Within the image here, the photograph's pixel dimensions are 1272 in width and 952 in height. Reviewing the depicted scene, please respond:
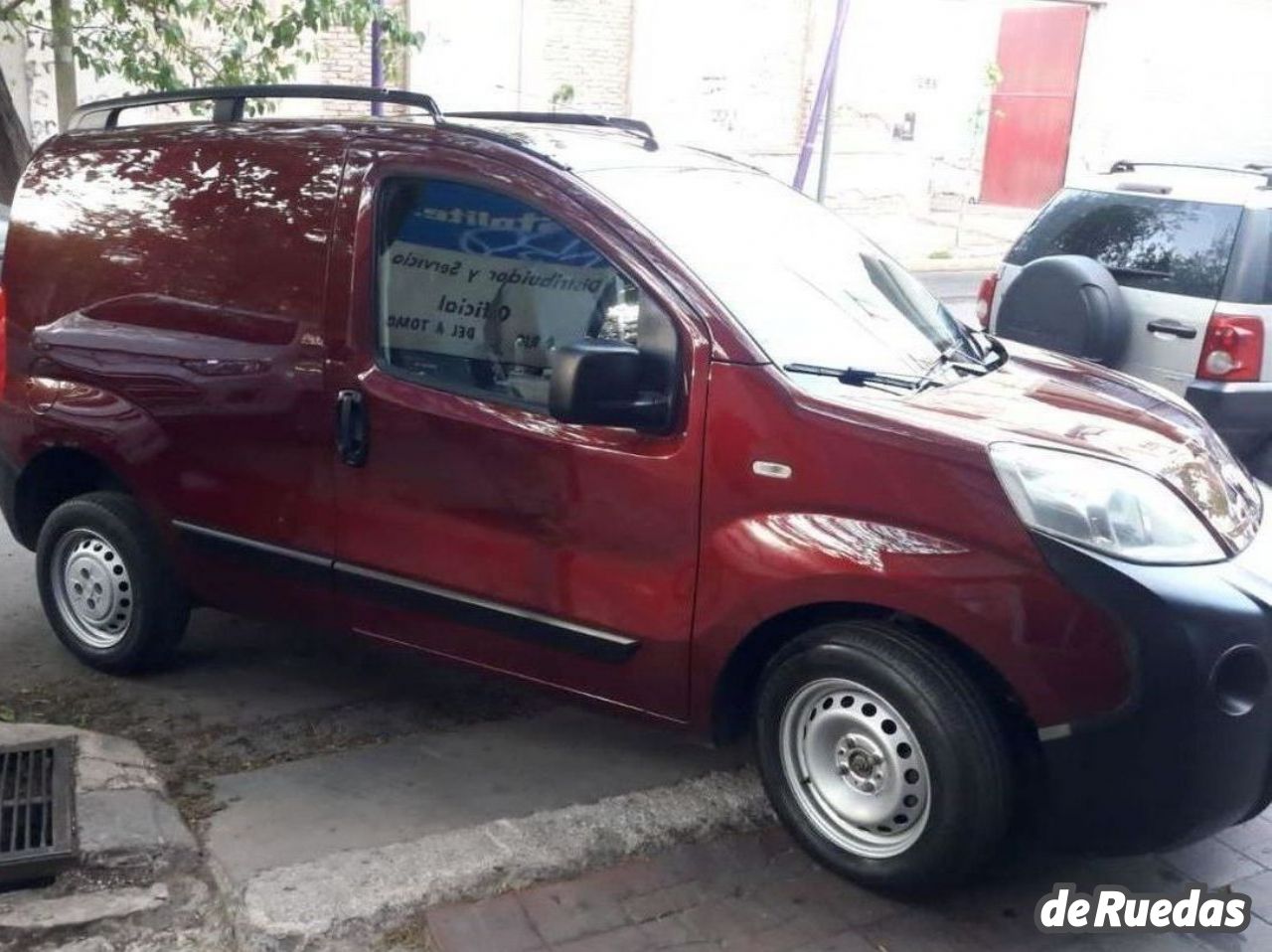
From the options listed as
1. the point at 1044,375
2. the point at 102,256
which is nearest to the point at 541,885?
the point at 1044,375

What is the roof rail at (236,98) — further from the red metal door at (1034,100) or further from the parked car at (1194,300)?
the red metal door at (1034,100)

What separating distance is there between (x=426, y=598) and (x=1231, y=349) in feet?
14.1

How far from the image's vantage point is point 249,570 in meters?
4.62

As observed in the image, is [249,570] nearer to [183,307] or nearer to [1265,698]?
[183,307]

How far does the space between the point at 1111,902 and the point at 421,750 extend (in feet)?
6.67

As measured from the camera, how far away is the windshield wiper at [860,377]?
12.4 ft

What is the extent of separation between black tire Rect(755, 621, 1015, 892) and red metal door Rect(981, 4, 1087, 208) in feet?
75.3

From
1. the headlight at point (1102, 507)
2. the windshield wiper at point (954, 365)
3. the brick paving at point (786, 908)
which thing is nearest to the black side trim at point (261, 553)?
the brick paving at point (786, 908)

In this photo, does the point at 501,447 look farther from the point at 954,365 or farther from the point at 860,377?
the point at 954,365

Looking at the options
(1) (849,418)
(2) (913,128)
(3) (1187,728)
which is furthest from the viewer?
(2) (913,128)

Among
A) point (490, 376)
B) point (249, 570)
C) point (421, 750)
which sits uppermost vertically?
point (490, 376)

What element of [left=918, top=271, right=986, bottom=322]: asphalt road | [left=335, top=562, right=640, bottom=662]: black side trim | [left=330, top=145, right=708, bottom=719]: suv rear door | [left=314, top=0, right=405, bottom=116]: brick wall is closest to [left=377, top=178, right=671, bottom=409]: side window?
[left=330, top=145, right=708, bottom=719]: suv rear door

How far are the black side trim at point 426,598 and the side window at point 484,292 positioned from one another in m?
0.59

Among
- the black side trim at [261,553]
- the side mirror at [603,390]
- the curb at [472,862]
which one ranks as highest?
the side mirror at [603,390]
